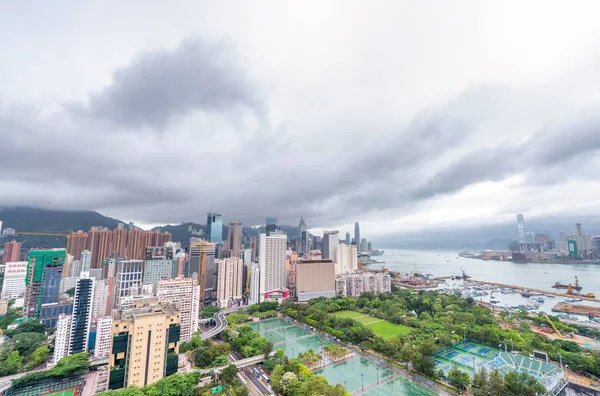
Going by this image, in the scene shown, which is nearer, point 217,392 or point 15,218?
point 217,392

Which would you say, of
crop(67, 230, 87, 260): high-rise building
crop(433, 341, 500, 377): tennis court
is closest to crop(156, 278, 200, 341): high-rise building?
crop(433, 341, 500, 377): tennis court

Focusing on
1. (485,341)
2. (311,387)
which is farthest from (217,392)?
(485,341)

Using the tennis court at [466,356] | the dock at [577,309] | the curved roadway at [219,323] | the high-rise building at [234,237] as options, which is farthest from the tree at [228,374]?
the high-rise building at [234,237]

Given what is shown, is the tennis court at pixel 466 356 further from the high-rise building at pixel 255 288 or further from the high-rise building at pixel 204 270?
the high-rise building at pixel 204 270

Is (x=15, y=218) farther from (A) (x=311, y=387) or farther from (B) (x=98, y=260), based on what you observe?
(A) (x=311, y=387)

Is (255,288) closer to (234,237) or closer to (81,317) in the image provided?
(81,317)

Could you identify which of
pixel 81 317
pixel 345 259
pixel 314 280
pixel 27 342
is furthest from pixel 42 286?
pixel 345 259
